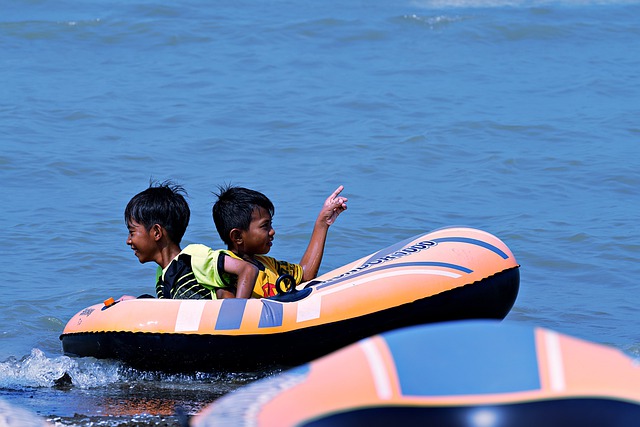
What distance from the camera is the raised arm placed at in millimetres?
5375

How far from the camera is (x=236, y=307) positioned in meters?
4.67

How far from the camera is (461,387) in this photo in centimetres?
251

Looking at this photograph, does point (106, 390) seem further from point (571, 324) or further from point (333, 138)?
point (333, 138)

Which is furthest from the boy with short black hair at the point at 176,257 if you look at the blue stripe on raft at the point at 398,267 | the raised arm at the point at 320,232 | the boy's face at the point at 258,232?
the raised arm at the point at 320,232

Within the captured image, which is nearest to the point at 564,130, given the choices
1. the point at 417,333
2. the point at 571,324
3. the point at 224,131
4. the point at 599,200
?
the point at 599,200

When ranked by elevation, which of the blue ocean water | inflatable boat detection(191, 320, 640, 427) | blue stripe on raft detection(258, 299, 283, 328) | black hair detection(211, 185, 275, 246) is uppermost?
the blue ocean water

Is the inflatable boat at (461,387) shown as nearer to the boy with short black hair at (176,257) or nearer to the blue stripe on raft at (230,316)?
the blue stripe on raft at (230,316)

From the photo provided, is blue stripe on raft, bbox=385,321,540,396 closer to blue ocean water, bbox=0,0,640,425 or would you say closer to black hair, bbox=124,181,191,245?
blue ocean water, bbox=0,0,640,425

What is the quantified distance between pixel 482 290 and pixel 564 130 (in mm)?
5904

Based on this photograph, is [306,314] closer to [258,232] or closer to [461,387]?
[258,232]

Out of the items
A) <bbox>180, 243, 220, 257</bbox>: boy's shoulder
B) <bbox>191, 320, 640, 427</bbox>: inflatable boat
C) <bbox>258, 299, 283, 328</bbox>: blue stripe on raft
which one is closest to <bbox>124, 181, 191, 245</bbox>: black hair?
<bbox>180, 243, 220, 257</bbox>: boy's shoulder

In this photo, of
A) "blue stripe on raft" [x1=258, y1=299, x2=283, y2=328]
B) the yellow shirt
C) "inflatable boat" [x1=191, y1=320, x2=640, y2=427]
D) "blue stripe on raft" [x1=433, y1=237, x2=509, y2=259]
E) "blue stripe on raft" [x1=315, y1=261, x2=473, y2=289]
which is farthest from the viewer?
the yellow shirt

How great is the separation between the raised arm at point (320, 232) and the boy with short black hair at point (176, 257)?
1.69 ft

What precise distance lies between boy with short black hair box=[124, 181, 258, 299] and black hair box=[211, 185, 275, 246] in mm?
144
